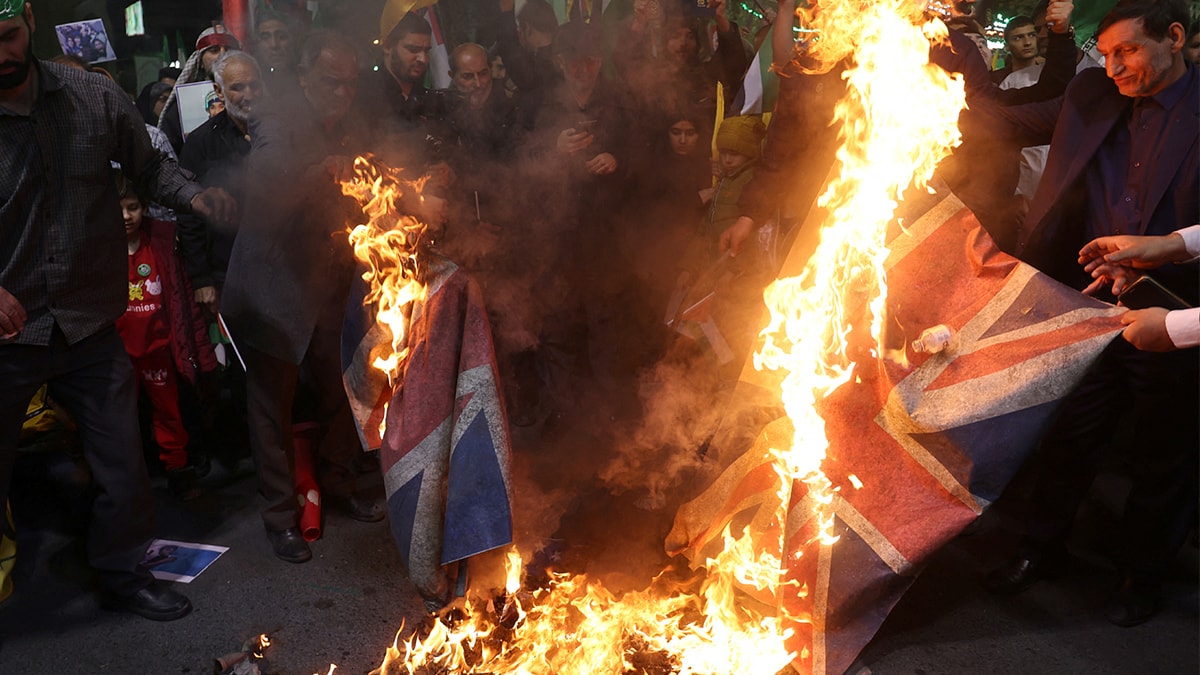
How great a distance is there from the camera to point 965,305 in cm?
346

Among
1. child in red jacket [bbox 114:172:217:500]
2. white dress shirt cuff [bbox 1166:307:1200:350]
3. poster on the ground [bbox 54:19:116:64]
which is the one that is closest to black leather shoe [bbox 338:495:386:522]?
child in red jacket [bbox 114:172:217:500]

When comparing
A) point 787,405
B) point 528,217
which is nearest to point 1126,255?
point 787,405

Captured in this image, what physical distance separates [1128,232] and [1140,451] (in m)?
1.09

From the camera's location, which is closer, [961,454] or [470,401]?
[961,454]

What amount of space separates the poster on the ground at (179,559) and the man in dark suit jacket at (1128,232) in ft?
13.5

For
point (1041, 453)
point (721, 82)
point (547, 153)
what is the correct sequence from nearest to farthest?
point (1041, 453), point (547, 153), point (721, 82)

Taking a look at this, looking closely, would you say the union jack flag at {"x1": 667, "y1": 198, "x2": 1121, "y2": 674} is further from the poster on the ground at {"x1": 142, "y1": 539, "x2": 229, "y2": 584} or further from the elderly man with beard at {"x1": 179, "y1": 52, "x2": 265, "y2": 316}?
the elderly man with beard at {"x1": 179, "y1": 52, "x2": 265, "y2": 316}

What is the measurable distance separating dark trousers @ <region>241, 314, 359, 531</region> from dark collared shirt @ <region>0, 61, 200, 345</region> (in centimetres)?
78

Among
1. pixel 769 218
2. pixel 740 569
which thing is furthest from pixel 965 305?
pixel 769 218

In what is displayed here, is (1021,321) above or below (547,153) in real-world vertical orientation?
above

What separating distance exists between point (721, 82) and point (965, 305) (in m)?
3.56

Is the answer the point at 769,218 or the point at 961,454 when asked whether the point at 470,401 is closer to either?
the point at 961,454

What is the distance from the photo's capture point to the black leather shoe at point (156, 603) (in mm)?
3900

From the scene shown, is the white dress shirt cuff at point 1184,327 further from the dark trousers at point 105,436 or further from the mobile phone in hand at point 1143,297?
the dark trousers at point 105,436
